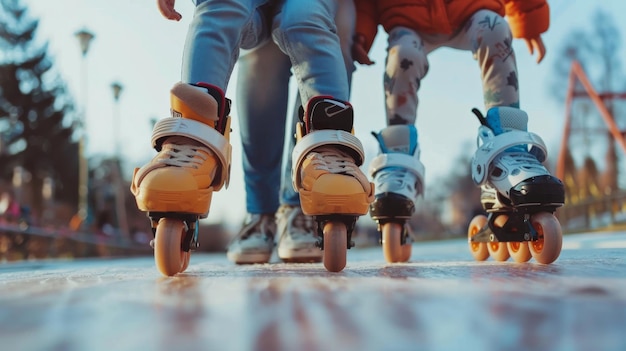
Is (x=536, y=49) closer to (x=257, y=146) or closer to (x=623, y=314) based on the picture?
(x=257, y=146)

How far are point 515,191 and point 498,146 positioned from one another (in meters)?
0.12

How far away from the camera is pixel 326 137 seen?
2.82 feet

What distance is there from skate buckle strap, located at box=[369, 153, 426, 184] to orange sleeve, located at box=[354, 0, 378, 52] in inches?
14.4

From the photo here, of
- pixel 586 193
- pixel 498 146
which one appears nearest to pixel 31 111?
pixel 586 193

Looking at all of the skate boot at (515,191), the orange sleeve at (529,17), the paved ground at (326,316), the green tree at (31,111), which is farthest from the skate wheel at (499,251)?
the green tree at (31,111)

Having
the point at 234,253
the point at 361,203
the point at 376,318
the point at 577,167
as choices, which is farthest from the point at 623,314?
the point at 577,167

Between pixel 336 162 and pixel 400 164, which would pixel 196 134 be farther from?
pixel 400 164

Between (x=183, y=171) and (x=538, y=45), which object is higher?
(x=538, y=45)

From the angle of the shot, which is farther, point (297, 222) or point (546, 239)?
point (297, 222)

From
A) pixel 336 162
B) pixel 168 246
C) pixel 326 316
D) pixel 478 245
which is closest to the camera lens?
pixel 326 316

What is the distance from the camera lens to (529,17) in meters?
1.41

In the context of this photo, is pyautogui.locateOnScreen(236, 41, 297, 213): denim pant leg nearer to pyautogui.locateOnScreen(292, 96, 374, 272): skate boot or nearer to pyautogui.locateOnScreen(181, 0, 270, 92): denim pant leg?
pyautogui.locateOnScreen(181, 0, 270, 92): denim pant leg

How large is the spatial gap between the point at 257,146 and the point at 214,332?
1156mm

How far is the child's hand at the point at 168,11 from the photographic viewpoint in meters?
1.11
